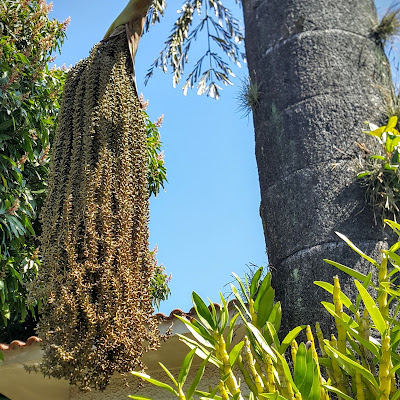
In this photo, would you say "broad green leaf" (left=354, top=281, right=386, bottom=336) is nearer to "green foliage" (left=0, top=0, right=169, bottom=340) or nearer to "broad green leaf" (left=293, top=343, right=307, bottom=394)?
"broad green leaf" (left=293, top=343, right=307, bottom=394)

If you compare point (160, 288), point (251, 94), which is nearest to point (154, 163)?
point (160, 288)

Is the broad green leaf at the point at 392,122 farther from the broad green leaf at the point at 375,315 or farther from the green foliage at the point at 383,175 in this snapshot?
the broad green leaf at the point at 375,315

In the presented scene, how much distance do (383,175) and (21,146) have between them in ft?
14.3

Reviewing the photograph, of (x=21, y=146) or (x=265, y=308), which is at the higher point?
(x=21, y=146)

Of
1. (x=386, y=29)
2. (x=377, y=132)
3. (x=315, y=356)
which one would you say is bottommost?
(x=315, y=356)

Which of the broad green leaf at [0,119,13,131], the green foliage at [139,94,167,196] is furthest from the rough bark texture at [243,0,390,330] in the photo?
the green foliage at [139,94,167,196]

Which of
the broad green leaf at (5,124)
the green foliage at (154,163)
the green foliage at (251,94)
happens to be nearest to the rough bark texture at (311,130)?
the green foliage at (251,94)

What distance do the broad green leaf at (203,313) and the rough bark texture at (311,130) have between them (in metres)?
0.42

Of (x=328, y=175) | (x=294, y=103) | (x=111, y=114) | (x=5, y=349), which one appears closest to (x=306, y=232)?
(x=328, y=175)

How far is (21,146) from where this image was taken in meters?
5.86

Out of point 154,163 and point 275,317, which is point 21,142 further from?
point 275,317

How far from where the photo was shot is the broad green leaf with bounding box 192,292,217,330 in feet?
6.07

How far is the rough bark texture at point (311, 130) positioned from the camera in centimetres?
220

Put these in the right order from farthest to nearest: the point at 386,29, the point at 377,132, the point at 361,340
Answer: the point at 386,29 → the point at 377,132 → the point at 361,340
